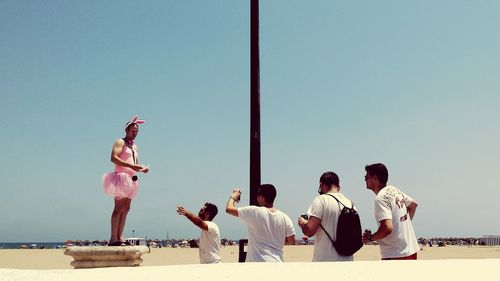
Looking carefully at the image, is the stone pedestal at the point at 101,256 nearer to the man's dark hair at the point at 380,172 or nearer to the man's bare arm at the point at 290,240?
the man's bare arm at the point at 290,240

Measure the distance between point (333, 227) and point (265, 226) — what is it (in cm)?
70

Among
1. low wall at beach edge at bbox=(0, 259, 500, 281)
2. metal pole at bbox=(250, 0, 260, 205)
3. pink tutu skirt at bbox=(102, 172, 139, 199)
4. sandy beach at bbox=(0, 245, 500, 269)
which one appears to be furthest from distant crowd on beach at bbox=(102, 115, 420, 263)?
sandy beach at bbox=(0, 245, 500, 269)

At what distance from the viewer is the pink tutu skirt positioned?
692 centimetres

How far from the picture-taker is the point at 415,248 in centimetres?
557

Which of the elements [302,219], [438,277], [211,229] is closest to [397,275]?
[438,277]

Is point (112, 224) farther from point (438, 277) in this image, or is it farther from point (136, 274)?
point (438, 277)

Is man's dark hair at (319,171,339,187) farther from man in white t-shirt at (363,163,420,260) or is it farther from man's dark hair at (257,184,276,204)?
man's dark hair at (257,184,276,204)

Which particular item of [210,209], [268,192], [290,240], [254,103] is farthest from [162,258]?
[268,192]

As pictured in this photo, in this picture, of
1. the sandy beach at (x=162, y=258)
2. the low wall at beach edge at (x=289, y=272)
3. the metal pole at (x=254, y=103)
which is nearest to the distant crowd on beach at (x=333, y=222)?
the low wall at beach edge at (x=289, y=272)

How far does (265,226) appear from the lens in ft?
17.8

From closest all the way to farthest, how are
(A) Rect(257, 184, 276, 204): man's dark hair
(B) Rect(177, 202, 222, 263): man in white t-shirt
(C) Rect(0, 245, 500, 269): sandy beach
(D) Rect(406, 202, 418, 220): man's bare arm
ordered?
(A) Rect(257, 184, 276, 204): man's dark hair
(D) Rect(406, 202, 418, 220): man's bare arm
(B) Rect(177, 202, 222, 263): man in white t-shirt
(C) Rect(0, 245, 500, 269): sandy beach

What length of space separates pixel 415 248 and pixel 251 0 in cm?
440

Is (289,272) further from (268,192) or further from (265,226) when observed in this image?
(268,192)

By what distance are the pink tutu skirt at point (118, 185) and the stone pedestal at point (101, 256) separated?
0.75m
